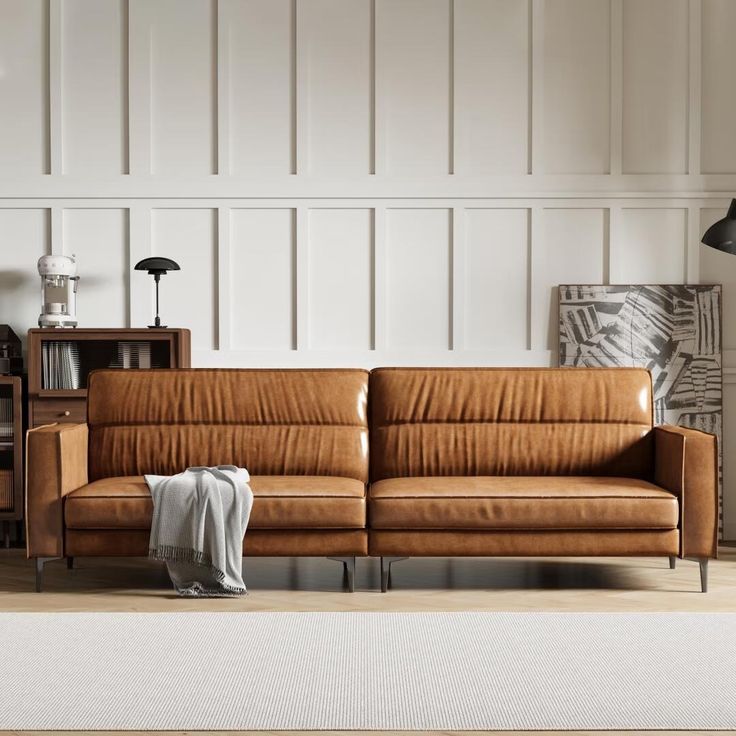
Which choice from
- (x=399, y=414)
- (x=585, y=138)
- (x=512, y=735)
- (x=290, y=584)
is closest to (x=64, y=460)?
(x=290, y=584)

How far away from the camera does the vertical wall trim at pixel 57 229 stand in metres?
5.24

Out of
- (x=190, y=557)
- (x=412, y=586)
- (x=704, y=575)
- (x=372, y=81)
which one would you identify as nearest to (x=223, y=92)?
(x=372, y=81)

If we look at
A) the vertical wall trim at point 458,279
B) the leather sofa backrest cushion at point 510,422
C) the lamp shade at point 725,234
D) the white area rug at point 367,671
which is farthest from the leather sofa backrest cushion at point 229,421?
the lamp shade at point 725,234

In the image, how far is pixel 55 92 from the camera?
5.24 m

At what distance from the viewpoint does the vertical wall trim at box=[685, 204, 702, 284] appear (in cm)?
521

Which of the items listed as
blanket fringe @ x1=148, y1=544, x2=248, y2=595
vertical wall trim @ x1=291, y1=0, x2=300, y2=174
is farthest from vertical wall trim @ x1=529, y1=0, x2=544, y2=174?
blanket fringe @ x1=148, y1=544, x2=248, y2=595

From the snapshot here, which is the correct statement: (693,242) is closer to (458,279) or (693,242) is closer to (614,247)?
(614,247)

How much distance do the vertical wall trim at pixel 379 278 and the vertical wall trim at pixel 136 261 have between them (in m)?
1.33

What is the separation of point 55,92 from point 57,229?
0.81 m

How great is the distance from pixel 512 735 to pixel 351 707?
429 millimetres

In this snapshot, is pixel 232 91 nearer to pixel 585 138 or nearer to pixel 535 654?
pixel 585 138

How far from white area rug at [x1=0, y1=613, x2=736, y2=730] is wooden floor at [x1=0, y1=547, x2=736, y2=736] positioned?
0.20 meters

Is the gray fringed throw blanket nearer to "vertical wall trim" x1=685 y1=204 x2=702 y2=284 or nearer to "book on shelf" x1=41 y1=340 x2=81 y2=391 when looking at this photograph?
"book on shelf" x1=41 y1=340 x2=81 y2=391

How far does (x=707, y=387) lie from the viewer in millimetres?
5145
